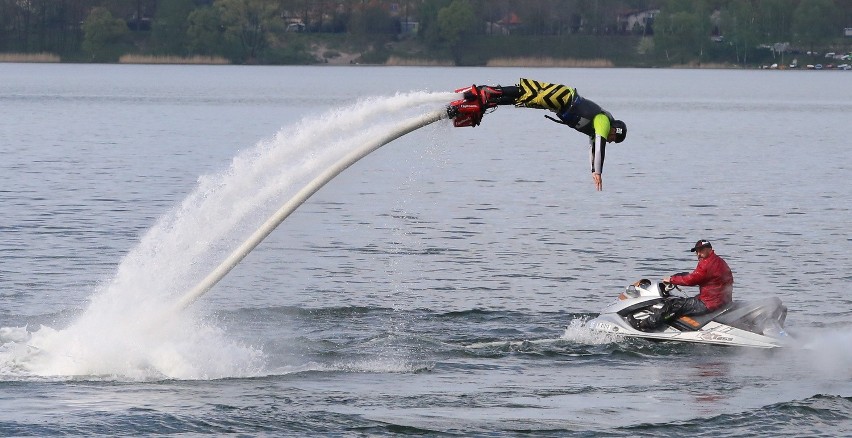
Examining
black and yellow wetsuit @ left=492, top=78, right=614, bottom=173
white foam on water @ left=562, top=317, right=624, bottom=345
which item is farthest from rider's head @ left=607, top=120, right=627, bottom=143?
white foam on water @ left=562, top=317, right=624, bottom=345

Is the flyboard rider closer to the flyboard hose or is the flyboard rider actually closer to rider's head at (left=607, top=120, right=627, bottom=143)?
rider's head at (left=607, top=120, right=627, bottom=143)

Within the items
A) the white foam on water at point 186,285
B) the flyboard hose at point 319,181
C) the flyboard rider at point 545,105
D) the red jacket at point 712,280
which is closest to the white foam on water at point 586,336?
the red jacket at point 712,280

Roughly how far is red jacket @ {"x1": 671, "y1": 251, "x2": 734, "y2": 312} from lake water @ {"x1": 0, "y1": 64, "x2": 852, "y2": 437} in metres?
0.96

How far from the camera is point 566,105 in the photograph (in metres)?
23.5

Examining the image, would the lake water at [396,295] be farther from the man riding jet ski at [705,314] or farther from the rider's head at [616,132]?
the rider's head at [616,132]

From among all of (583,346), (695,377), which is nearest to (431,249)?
(583,346)

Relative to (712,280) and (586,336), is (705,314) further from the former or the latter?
(586,336)

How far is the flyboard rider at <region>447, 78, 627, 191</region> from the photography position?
23188 mm

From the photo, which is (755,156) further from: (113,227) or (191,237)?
(191,237)

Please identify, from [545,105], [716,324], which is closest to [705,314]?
[716,324]

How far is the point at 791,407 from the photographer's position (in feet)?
76.1

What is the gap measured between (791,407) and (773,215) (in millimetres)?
28451

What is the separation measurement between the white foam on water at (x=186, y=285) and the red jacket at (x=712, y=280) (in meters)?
6.11

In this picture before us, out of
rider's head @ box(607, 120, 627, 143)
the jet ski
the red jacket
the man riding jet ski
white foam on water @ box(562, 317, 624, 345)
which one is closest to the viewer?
rider's head @ box(607, 120, 627, 143)
